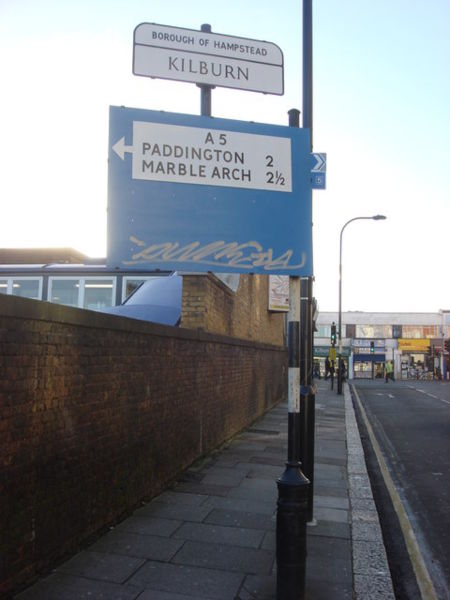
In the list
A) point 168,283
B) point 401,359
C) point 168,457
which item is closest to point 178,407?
point 168,457

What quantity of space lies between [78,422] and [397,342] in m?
67.8

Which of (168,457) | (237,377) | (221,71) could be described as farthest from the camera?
(237,377)

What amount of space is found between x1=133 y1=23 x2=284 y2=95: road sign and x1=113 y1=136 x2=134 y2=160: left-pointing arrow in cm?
75

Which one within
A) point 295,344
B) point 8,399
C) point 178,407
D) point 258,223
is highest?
point 258,223

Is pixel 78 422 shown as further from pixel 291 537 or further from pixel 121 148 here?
pixel 121 148

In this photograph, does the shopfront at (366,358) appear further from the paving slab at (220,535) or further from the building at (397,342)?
the paving slab at (220,535)

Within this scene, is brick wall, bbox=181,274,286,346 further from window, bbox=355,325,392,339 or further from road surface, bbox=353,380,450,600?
window, bbox=355,325,392,339

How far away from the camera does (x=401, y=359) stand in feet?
222

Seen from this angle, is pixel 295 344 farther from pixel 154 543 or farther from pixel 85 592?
pixel 85 592

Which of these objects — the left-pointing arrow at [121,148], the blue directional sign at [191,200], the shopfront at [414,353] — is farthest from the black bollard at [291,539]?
the shopfront at [414,353]

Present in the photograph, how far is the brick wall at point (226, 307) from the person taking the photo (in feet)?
29.8

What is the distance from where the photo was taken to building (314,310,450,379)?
218 feet

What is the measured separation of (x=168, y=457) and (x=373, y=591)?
3.51m

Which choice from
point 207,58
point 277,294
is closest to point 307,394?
point 207,58
